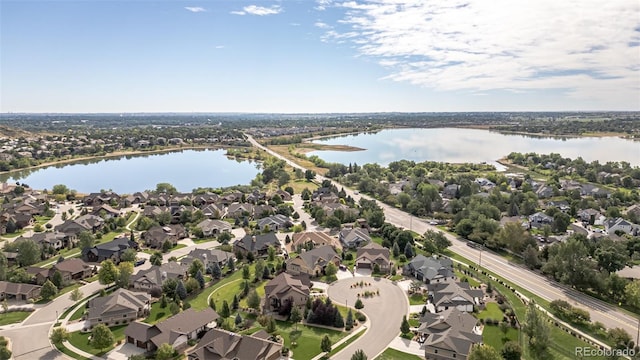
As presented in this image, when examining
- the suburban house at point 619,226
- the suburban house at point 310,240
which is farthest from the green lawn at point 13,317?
the suburban house at point 619,226

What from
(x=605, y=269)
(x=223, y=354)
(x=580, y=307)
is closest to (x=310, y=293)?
(x=223, y=354)

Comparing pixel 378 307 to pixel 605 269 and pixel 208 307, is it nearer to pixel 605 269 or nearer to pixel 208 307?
pixel 208 307

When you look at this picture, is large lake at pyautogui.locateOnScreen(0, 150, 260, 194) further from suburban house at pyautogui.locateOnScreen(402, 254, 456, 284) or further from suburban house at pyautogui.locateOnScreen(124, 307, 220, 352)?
suburban house at pyautogui.locateOnScreen(124, 307, 220, 352)

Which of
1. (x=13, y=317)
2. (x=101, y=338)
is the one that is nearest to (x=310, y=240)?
(x=101, y=338)

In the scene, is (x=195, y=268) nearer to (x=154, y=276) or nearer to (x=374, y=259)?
(x=154, y=276)

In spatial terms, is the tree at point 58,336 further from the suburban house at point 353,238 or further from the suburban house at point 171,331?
the suburban house at point 353,238

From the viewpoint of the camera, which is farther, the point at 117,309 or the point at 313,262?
the point at 313,262

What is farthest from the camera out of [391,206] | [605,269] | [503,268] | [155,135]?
[155,135]
